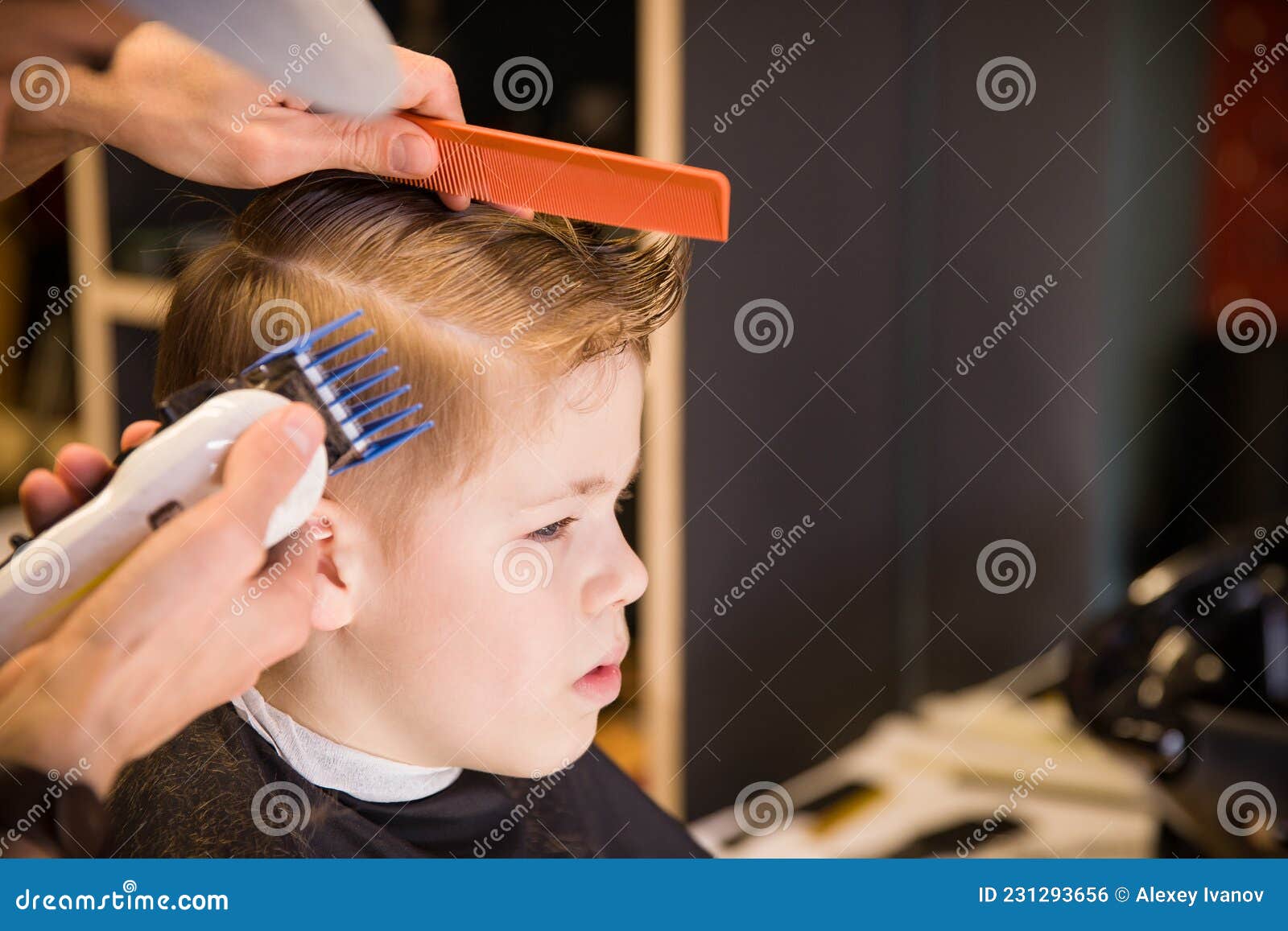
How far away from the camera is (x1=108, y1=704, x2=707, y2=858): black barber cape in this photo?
79 cm

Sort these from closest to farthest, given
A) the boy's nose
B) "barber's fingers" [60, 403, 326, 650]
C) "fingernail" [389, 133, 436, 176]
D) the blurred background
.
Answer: "barber's fingers" [60, 403, 326, 650], "fingernail" [389, 133, 436, 176], the boy's nose, the blurred background

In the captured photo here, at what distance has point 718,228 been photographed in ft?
2.32

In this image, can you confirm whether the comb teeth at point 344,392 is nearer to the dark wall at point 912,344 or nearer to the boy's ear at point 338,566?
the boy's ear at point 338,566

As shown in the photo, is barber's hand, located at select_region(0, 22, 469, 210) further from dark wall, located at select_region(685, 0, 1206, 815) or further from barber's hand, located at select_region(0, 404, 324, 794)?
dark wall, located at select_region(685, 0, 1206, 815)

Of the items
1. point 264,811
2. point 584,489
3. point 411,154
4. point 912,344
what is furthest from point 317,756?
point 912,344

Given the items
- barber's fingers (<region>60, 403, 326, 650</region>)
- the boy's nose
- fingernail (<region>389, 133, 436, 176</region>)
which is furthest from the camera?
the boy's nose

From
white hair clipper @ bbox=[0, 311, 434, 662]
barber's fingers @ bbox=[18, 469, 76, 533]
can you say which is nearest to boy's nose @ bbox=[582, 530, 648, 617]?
white hair clipper @ bbox=[0, 311, 434, 662]

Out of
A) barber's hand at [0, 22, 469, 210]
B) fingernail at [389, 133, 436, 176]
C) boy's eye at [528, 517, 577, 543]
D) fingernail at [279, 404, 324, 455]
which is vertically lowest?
fingernail at [279, 404, 324, 455]

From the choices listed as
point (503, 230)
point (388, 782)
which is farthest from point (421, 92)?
point (388, 782)

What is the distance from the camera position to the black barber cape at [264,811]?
792 millimetres

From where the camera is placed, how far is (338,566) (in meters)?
0.78
